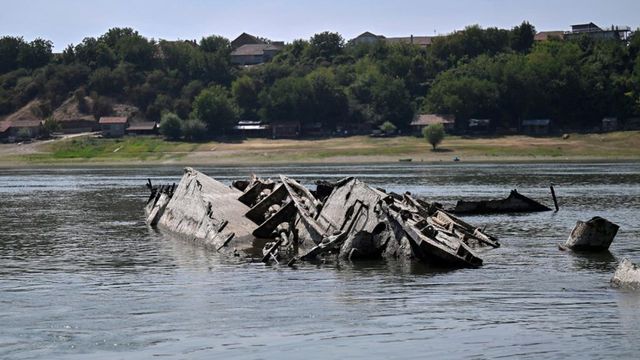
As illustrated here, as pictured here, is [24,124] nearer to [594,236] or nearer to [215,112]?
[215,112]

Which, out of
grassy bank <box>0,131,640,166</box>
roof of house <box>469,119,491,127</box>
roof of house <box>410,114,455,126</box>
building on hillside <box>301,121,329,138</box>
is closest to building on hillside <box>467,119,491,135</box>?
roof of house <box>469,119,491,127</box>

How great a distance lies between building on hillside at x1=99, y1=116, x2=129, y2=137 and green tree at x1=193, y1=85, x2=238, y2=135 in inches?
464

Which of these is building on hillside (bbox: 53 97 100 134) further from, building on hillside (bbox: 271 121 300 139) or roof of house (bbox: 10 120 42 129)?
building on hillside (bbox: 271 121 300 139)

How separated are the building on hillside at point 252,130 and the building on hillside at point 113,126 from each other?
61.6 ft

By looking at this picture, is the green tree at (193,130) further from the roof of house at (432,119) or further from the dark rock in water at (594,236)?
the dark rock in water at (594,236)

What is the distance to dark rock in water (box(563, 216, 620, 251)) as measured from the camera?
37031 millimetres

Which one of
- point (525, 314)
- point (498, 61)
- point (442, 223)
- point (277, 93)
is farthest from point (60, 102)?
point (525, 314)

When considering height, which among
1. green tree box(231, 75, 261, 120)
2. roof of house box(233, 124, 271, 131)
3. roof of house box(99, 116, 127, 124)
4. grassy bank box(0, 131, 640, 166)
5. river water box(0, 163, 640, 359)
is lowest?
grassy bank box(0, 131, 640, 166)

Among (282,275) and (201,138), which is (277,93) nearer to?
(201,138)

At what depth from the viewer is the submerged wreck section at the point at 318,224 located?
33.8m

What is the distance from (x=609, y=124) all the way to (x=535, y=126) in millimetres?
9975

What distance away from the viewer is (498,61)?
582 feet

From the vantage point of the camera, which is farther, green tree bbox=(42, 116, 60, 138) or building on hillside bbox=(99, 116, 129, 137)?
green tree bbox=(42, 116, 60, 138)

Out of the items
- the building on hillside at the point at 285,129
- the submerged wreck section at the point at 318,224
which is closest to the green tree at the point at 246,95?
the building on hillside at the point at 285,129
